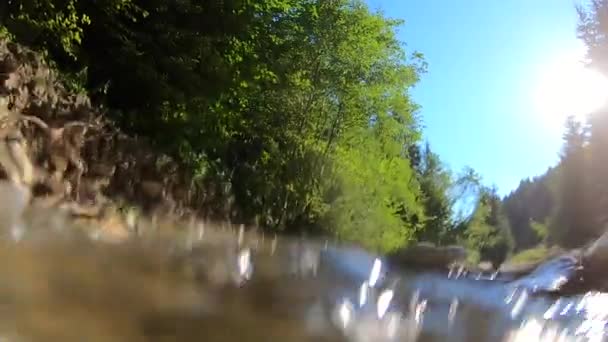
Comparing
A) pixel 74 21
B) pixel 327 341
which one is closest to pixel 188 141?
pixel 74 21

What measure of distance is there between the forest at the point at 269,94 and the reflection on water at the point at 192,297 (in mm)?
2233

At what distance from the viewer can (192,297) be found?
839mm

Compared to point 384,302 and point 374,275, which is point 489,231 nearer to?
point 374,275

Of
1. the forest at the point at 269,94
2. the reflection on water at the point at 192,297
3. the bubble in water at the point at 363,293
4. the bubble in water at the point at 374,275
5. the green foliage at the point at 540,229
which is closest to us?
the reflection on water at the point at 192,297

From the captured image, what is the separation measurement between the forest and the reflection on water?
7.33 feet

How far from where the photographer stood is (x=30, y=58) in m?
3.51

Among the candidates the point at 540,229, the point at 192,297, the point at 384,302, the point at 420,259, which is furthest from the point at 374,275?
the point at 540,229

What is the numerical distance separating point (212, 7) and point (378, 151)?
11.7ft

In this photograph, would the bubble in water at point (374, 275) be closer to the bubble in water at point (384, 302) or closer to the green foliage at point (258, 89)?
the bubble in water at point (384, 302)

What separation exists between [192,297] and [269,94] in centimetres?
536

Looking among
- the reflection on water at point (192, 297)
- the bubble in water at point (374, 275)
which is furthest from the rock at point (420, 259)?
the reflection on water at point (192, 297)

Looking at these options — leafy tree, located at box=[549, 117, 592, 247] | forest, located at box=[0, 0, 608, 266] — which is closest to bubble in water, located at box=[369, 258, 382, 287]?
forest, located at box=[0, 0, 608, 266]

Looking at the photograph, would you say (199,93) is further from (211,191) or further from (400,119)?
(400,119)

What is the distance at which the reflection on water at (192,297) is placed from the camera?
73 centimetres
